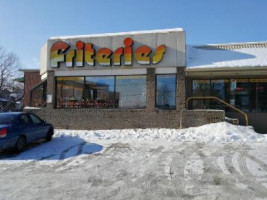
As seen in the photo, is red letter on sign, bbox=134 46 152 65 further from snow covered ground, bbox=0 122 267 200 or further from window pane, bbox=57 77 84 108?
snow covered ground, bbox=0 122 267 200

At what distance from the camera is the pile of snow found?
12.3m

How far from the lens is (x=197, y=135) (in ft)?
43.6

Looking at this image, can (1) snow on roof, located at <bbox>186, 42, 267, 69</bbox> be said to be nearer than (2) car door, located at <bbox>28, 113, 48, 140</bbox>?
No

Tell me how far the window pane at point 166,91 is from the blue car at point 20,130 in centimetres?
699

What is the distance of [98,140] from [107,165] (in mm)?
4574

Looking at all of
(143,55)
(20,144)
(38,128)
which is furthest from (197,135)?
(20,144)

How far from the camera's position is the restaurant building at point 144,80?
16438mm

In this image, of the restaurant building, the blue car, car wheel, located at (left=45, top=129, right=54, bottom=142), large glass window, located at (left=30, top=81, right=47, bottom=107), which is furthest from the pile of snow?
large glass window, located at (left=30, top=81, right=47, bottom=107)

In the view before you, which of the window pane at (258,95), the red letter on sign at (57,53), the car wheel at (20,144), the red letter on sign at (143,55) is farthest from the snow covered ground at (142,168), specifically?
the red letter on sign at (57,53)

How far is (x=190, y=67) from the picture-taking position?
16094 mm

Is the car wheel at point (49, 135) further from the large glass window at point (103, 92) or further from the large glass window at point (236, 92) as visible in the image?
the large glass window at point (236, 92)

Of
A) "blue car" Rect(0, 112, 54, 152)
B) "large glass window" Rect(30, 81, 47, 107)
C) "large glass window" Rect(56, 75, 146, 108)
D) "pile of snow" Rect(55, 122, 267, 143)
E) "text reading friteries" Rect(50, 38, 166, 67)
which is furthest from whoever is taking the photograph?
"large glass window" Rect(30, 81, 47, 107)

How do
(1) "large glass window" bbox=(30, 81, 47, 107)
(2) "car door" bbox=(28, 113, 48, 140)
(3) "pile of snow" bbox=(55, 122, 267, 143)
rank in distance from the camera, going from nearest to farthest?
1. (2) "car door" bbox=(28, 113, 48, 140)
2. (3) "pile of snow" bbox=(55, 122, 267, 143)
3. (1) "large glass window" bbox=(30, 81, 47, 107)

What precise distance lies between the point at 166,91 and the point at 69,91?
249 inches
